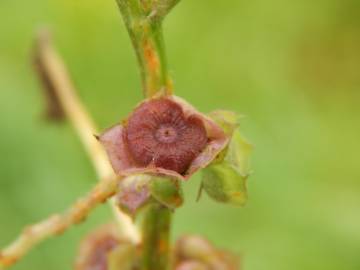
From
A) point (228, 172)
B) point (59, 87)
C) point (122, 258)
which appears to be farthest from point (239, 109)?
point (228, 172)

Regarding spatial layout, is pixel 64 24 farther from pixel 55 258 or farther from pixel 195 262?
pixel 195 262

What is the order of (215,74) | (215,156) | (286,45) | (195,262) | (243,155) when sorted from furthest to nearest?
(286,45) < (215,74) < (195,262) < (243,155) < (215,156)

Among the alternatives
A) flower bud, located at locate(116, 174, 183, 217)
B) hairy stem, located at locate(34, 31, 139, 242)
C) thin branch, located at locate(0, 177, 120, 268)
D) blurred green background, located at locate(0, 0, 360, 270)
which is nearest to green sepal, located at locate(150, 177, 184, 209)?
flower bud, located at locate(116, 174, 183, 217)

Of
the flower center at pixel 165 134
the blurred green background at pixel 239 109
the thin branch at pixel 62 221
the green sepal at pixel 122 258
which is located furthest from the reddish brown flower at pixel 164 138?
the blurred green background at pixel 239 109

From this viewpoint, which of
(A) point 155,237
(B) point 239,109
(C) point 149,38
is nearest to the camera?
(C) point 149,38

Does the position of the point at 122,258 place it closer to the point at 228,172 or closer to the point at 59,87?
the point at 228,172

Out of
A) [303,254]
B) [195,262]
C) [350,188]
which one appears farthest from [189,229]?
[195,262]

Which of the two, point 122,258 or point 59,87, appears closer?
point 122,258
